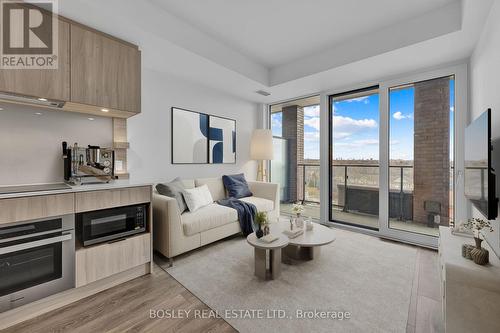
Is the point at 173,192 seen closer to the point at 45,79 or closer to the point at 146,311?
the point at 146,311

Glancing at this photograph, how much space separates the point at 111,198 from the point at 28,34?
1540 millimetres

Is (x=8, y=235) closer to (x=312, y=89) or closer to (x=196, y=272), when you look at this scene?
(x=196, y=272)

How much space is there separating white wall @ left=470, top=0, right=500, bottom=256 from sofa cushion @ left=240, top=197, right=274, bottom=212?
8.38ft

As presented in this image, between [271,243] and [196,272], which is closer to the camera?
[271,243]

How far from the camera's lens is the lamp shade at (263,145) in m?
4.41

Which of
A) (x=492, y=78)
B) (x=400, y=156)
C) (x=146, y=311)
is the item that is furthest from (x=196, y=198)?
(x=492, y=78)

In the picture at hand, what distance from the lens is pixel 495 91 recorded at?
5.88ft

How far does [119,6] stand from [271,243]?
2.68 metres

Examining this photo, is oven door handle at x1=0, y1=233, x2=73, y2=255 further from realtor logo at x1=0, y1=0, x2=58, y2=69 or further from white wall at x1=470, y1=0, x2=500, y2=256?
white wall at x1=470, y1=0, x2=500, y2=256

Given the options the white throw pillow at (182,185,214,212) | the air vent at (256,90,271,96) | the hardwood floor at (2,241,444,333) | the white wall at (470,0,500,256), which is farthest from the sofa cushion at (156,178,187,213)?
the white wall at (470,0,500,256)

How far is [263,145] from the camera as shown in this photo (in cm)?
442

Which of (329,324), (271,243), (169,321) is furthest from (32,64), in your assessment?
(329,324)

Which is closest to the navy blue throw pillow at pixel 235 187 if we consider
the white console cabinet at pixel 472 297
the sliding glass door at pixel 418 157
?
the sliding glass door at pixel 418 157

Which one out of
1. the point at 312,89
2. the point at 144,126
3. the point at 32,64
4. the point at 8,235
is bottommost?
the point at 8,235
